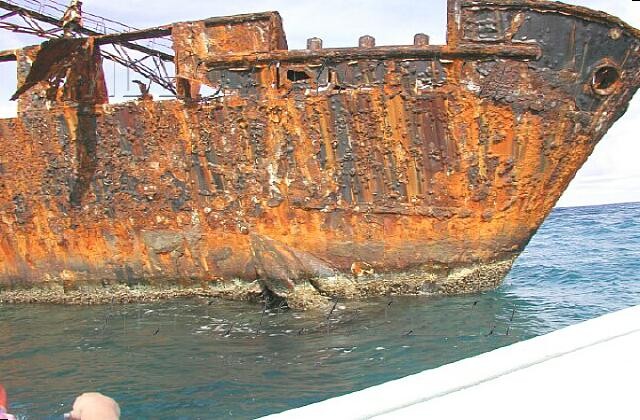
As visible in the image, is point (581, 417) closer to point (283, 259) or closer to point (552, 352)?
point (552, 352)

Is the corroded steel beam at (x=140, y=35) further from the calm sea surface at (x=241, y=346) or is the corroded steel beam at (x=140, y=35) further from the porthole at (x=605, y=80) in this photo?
the porthole at (x=605, y=80)

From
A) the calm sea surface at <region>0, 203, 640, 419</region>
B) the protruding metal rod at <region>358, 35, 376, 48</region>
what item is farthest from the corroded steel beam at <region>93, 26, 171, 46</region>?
the calm sea surface at <region>0, 203, 640, 419</region>

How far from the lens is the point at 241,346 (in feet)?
13.3

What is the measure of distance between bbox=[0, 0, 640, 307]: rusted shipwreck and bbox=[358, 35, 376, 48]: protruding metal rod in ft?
0.05

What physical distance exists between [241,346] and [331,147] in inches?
69.3

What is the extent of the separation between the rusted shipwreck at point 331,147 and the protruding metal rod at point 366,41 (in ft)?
0.05

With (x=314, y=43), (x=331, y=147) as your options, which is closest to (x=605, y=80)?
(x=331, y=147)

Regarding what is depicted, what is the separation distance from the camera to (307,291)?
4.91 m

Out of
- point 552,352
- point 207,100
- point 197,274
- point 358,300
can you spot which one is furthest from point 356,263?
point 552,352

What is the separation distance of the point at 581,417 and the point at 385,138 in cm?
345

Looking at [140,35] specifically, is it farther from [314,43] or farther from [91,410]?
[91,410]

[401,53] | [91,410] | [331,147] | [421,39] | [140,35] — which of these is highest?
[140,35]

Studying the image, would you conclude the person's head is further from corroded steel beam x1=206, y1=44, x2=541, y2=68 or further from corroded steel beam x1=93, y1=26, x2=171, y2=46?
corroded steel beam x1=93, y1=26, x2=171, y2=46

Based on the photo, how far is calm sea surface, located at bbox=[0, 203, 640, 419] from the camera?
10.3 ft
